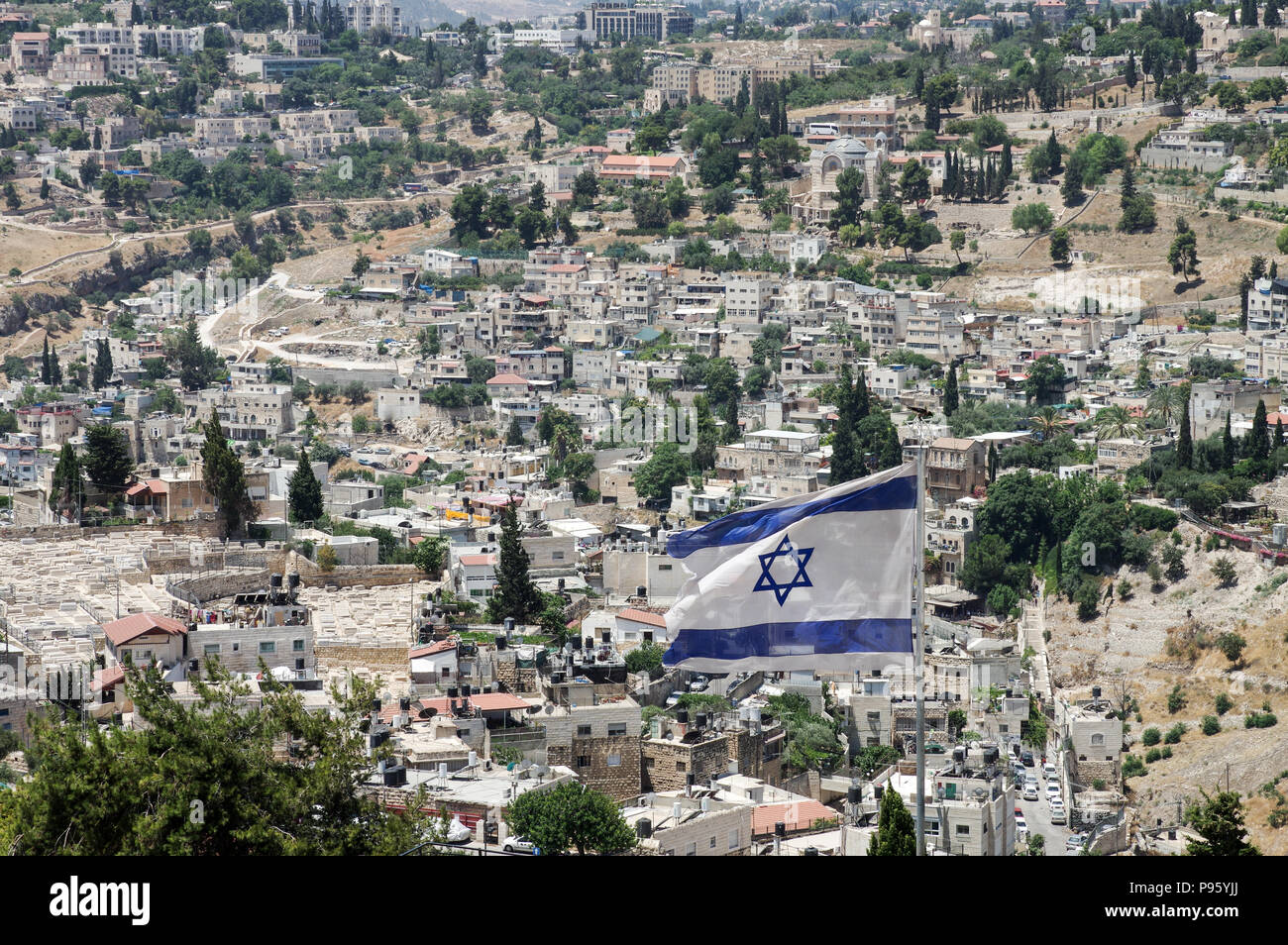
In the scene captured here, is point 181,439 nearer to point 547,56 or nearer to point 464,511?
point 464,511

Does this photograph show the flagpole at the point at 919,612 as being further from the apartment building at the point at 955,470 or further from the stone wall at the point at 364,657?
the apartment building at the point at 955,470

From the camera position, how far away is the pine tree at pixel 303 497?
1394 inches

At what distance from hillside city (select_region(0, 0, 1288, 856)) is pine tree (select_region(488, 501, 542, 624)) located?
0.21 feet

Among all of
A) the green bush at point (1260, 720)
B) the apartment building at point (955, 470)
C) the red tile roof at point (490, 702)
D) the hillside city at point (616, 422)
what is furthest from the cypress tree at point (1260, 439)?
the red tile roof at point (490, 702)

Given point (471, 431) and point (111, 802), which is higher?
point (111, 802)

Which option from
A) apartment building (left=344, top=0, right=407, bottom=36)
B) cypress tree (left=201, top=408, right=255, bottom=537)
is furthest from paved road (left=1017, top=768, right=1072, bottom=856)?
apartment building (left=344, top=0, right=407, bottom=36)

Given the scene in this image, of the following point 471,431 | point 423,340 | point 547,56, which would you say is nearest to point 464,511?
point 471,431

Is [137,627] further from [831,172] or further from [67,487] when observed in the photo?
[831,172]

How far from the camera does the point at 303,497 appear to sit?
3550 centimetres

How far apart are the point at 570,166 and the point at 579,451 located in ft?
94.6

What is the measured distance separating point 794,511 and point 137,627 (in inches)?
632

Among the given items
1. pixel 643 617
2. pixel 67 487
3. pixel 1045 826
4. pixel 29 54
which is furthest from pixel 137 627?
pixel 29 54
